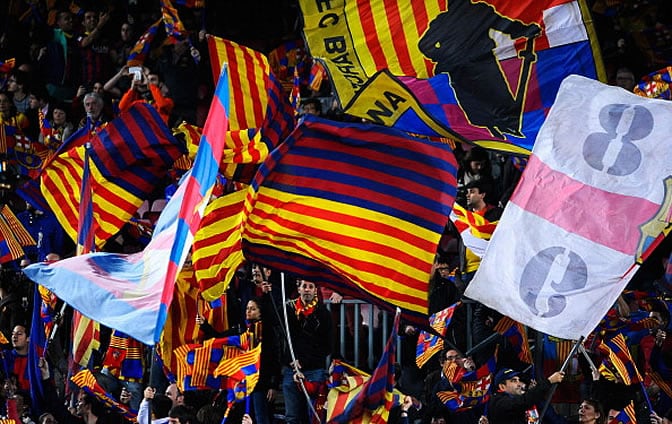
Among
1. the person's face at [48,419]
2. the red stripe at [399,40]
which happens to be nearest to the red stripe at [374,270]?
the red stripe at [399,40]

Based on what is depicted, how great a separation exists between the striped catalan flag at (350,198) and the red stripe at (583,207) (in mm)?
1969

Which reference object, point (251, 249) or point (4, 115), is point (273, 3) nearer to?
point (4, 115)

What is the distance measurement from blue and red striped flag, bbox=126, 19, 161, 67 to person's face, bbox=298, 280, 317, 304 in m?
5.95

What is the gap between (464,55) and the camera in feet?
45.6

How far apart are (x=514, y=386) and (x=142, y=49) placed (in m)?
8.19

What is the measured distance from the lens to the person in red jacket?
675 inches

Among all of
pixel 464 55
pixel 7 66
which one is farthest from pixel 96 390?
pixel 7 66

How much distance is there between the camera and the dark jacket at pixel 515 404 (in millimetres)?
12797

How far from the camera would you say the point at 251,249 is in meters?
12.4

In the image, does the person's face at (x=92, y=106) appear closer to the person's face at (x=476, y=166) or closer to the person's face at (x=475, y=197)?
the person's face at (x=476, y=166)

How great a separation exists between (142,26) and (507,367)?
9480 mm

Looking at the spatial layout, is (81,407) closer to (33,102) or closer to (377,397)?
(377,397)

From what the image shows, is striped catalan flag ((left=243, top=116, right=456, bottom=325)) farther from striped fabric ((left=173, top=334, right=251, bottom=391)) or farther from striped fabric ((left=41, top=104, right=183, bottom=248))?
striped fabric ((left=173, top=334, right=251, bottom=391))

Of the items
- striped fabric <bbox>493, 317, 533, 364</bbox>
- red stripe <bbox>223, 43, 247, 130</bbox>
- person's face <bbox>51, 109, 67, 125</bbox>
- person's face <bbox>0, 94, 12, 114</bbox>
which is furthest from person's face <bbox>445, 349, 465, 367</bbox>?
person's face <bbox>0, 94, 12, 114</bbox>
